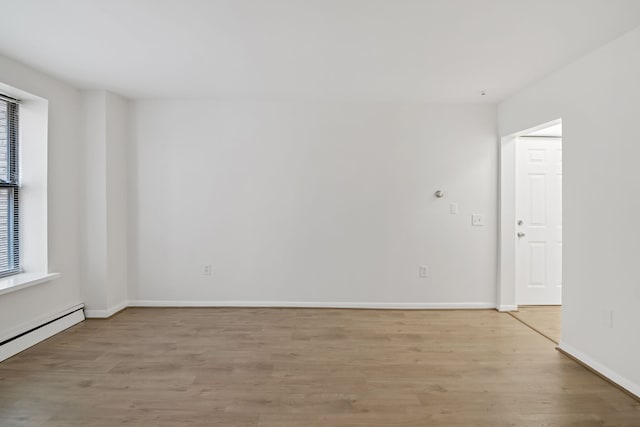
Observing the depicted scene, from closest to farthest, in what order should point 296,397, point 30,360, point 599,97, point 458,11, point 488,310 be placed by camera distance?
point 458,11, point 296,397, point 599,97, point 30,360, point 488,310

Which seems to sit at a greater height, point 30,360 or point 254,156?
point 254,156

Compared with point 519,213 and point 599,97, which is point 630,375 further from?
point 519,213

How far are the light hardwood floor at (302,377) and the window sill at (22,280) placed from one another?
558 mm

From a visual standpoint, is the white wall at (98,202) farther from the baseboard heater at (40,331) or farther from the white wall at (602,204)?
the white wall at (602,204)

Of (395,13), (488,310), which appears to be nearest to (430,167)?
(488,310)

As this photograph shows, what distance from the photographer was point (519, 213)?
4.54 meters

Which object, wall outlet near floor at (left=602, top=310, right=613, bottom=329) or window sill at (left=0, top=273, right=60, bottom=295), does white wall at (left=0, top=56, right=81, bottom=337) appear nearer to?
window sill at (left=0, top=273, right=60, bottom=295)

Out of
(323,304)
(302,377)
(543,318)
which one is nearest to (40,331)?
(302,377)

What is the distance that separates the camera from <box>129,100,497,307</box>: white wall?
4410 mm

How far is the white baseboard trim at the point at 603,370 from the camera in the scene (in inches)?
97.9

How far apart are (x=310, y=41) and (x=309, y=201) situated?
2.06 metres

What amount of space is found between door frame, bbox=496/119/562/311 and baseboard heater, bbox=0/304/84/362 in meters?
4.62

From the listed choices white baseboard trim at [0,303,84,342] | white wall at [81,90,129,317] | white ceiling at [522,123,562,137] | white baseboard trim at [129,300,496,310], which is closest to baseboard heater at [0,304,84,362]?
white baseboard trim at [0,303,84,342]

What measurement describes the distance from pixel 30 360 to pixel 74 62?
8.07ft
